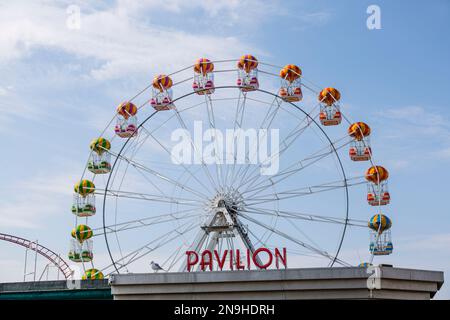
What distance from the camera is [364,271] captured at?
24984 mm

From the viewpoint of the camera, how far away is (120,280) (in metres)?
27.7

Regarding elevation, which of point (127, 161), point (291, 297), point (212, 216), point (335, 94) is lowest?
point (291, 297)

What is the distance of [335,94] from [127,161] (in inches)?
470
